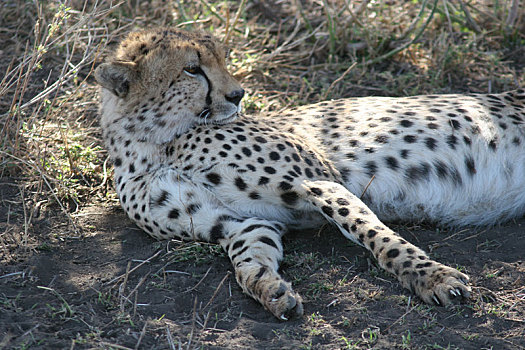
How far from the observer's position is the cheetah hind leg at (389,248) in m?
2.60

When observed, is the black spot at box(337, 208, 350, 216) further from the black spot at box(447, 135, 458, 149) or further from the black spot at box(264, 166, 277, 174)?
the black spot at box(447, 135, 458, 149)

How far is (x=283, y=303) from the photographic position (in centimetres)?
257

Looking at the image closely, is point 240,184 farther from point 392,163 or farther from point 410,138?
point 410,138

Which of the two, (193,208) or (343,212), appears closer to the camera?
(343,212)

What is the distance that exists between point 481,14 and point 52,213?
359 cm

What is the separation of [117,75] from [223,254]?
1028 millimetres

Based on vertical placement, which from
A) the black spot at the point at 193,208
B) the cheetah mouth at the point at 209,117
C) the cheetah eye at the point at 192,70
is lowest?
the black spot at the point at 193,208

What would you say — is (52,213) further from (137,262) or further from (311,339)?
(311,339)

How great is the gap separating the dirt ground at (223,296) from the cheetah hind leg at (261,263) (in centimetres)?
5

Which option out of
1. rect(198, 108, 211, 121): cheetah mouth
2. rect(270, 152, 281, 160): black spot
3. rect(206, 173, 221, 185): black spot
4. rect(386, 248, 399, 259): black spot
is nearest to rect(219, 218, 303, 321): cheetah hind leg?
rect(206, 173, 221, 185): black spot

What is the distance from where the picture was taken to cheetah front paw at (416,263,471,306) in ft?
8.45

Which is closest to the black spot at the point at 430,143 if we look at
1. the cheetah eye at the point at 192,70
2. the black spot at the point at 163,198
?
the cheetah eye at the point at 192,70

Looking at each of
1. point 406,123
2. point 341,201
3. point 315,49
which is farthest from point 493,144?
point 315,49

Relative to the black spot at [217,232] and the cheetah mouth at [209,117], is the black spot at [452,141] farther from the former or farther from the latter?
the black spot at [217,232]
